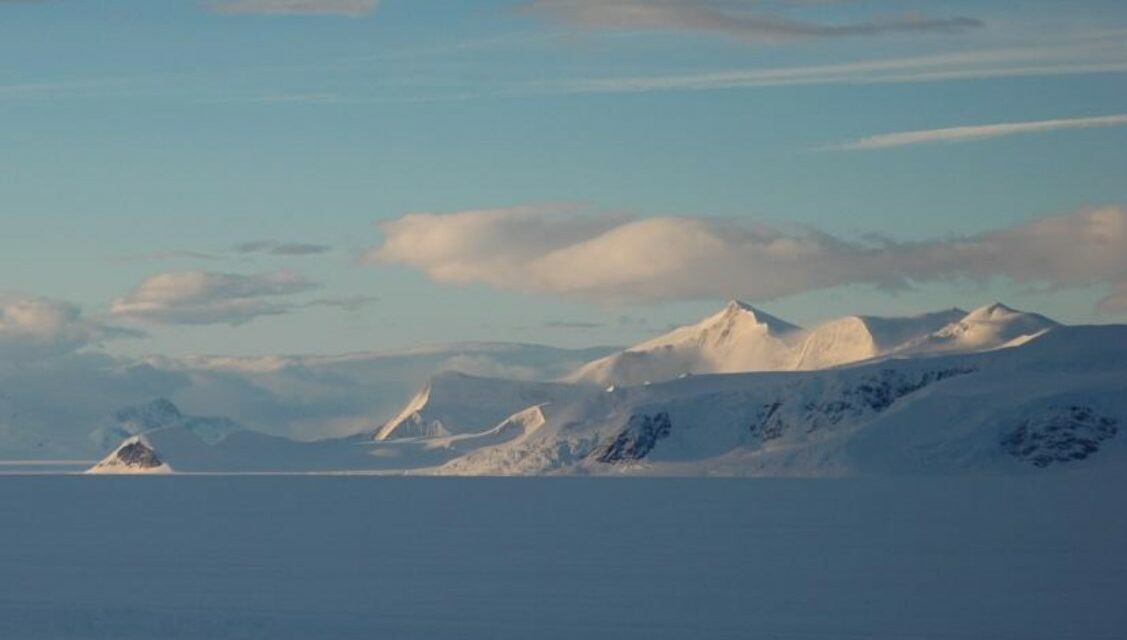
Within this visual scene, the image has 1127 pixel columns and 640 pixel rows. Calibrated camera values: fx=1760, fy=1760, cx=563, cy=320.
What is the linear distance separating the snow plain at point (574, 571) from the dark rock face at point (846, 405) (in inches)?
3461

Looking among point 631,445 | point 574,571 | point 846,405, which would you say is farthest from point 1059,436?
point 574,571

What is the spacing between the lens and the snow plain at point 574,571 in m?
43.4

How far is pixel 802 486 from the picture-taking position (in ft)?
456

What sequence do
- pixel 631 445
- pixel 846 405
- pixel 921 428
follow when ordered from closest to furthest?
pixel 921 428
pixel 846 405
pixel 631 445

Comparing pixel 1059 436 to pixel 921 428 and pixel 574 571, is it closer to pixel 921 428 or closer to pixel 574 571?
pixel 921 428

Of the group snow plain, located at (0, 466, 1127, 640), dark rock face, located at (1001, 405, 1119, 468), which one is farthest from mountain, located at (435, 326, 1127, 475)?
snow plain, located at (0, 466, 1127, 640)

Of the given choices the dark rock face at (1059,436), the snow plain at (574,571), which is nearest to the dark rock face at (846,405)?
the dark rock face at (1059,436)

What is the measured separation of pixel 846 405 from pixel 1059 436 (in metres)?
29.8

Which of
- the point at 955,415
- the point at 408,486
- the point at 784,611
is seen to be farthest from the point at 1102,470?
the point at 784,611

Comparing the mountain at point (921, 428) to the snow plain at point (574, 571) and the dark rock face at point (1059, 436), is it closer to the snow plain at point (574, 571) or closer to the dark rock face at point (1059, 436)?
the dark rock face at point (1059, 436)

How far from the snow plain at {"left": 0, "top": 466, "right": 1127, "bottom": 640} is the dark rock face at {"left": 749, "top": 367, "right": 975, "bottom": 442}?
87916 mm

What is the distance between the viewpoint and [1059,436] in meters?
167

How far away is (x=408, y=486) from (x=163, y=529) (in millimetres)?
77682

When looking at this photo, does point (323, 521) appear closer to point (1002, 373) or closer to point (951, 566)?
point (951, 566)
